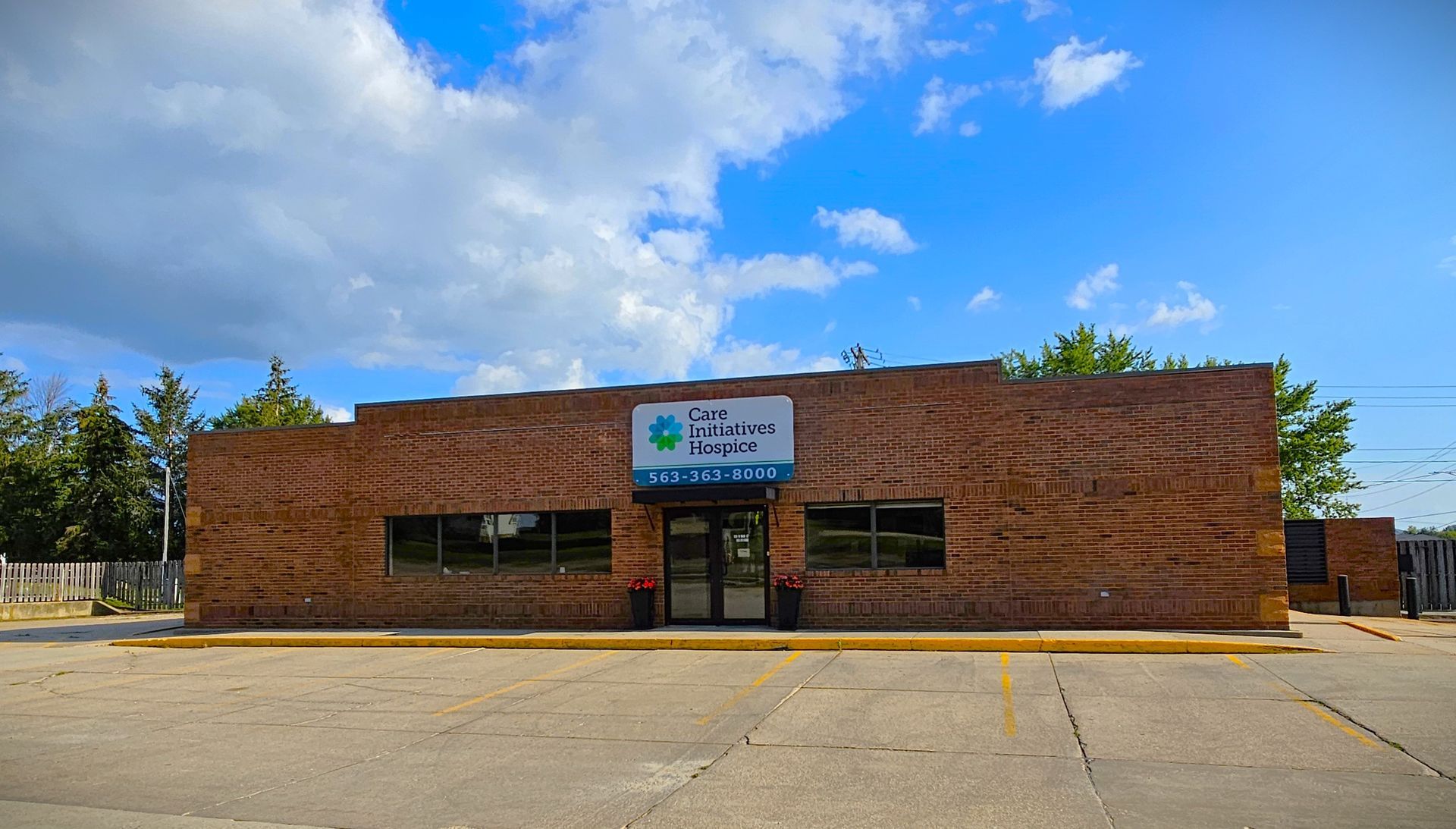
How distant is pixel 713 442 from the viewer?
1934 centimetres

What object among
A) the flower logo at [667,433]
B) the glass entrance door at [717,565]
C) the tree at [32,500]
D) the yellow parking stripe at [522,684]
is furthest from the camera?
the tree at [32,500]

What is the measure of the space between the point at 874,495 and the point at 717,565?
3.25 m

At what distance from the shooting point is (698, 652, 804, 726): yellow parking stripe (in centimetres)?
1072

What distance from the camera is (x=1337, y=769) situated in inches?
315

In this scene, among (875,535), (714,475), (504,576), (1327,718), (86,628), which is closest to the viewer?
(1327,718)

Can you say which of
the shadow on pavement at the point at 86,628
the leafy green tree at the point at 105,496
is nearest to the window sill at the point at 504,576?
the shadow on pavement at the point at 86,628

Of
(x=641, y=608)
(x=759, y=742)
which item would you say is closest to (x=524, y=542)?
(x=641, y=608)

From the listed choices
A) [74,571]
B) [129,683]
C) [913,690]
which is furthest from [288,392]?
[913,690]

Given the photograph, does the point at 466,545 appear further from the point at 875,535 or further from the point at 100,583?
the point at 100,583

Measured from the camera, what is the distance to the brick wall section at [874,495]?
17.2 m

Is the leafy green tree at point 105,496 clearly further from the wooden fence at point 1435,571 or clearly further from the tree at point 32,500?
the wooden fence at point 1435,571

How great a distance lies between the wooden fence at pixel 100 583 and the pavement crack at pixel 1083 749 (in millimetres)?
29965

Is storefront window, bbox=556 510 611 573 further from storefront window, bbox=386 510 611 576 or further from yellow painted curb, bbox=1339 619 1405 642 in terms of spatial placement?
yellow painted curb, bbox=1339 619 1405 642

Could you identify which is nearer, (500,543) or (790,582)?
(790,582)
